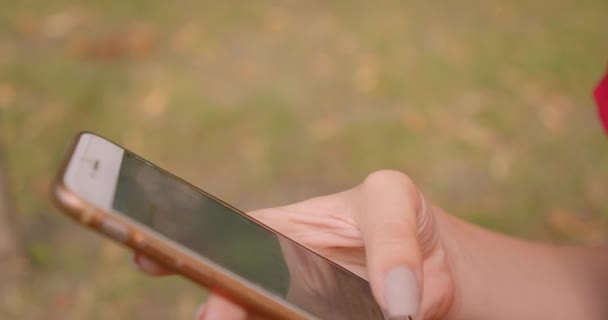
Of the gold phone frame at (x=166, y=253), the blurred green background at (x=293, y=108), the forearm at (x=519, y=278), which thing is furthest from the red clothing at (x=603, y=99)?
the blurred green background at (x=293, y=108)

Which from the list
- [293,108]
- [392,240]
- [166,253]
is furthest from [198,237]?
[293,108]

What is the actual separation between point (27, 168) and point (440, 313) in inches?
24.4

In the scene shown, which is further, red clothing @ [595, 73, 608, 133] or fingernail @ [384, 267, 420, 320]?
red clothing @ [595, 73, 608, 133]

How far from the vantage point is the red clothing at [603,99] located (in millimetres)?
486

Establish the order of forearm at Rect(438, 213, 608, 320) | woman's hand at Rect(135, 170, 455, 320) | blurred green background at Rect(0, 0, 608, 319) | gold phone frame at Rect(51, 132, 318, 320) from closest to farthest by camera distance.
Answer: gold phone frame at Rect(51, 132, 318, 320), woman's hand at Rect(135, 170, 455, 320), forearm at Rect(438, 213, 608, 320), blurred green background at Rect(0, 0, 608, 319)

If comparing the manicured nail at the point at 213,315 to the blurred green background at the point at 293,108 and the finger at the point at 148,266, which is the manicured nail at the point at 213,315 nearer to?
the finger at the point at 148,266

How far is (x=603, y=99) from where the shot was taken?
1.61 ft

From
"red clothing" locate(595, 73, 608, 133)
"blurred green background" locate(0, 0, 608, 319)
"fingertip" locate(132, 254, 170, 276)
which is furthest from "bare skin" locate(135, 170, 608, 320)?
"blurred green background" locate(0, 0, 608, 319)

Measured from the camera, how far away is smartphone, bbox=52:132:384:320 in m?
0.33

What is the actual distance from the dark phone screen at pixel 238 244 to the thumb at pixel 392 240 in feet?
0.09

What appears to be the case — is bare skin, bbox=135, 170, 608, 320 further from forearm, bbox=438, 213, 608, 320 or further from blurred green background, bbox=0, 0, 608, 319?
blurred green background, bbox=0, 0, 608, 319

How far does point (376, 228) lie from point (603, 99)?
0.21m

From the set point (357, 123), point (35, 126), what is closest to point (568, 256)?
point (357, 123)

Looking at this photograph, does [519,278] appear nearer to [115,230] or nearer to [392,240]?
[392,240]
